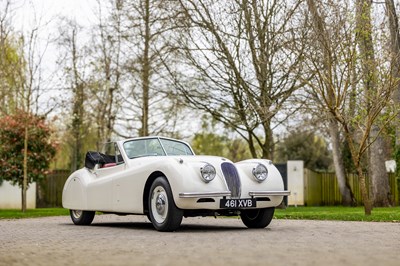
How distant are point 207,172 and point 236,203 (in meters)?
0.67

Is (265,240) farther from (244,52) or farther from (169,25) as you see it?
(169,25)

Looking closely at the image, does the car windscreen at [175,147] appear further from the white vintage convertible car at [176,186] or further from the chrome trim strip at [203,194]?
the chrome trim strip at [203,194]

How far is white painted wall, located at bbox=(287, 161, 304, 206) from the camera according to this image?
97.1 feet

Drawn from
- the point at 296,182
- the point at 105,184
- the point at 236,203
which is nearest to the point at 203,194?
the point at 236,203

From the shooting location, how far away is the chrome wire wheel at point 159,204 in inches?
418

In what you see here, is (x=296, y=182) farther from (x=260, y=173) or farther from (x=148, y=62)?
(x=260, y=173)

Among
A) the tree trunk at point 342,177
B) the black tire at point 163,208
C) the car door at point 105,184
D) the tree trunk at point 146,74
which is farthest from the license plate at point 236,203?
the tree trunk at point 342,177

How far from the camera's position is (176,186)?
10.3 meters

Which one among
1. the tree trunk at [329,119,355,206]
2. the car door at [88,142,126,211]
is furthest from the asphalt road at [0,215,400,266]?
the tree trunk at [329,119,355,206]

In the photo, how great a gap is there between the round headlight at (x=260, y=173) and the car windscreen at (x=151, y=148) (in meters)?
1.90

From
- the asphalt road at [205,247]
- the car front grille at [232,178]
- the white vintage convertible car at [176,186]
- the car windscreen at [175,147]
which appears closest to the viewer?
the asphalt road at [205,247]

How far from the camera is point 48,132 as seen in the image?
82.8ft

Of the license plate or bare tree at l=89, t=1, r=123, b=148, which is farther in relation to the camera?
bare tree at l=89, t=1, r=123, b=148

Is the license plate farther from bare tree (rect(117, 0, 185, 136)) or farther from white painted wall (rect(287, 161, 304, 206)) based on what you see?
white painted wall (rect(287, 161, 304, 206))
